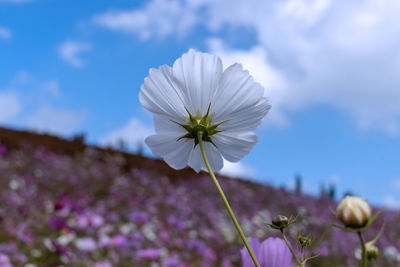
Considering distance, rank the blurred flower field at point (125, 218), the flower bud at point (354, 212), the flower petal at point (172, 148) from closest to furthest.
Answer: the flower bud at point (354, 212)
the flower petal at point (172, 148)
the blurred flower field at point (125, 218)

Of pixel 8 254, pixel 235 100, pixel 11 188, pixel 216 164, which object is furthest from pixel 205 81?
pixel 11 188

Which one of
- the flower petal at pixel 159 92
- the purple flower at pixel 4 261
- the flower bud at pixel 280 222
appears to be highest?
the purple flower at pixel 4 261

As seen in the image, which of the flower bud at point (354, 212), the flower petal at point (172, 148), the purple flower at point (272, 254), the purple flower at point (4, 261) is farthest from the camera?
the purple flower at point (4, 261)

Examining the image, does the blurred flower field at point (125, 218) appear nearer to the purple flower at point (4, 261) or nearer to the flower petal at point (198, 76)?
the purple flower at point (4, 261)

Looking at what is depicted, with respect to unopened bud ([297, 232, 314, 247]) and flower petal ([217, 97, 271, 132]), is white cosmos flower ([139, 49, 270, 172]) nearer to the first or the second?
flower petal ([217, 97, 271, 132])

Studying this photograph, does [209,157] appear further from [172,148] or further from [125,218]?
[125,218]

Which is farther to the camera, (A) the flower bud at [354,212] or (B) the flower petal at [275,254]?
(B) the flower petal at [275,254]

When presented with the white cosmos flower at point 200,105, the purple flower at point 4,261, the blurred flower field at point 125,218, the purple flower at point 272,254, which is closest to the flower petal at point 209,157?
the white cosmos flower at point 200,105

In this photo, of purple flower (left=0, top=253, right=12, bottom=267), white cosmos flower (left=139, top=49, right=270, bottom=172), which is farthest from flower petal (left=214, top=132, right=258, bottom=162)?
purple flower (left=0, top=253, right=12, bottom=267)
